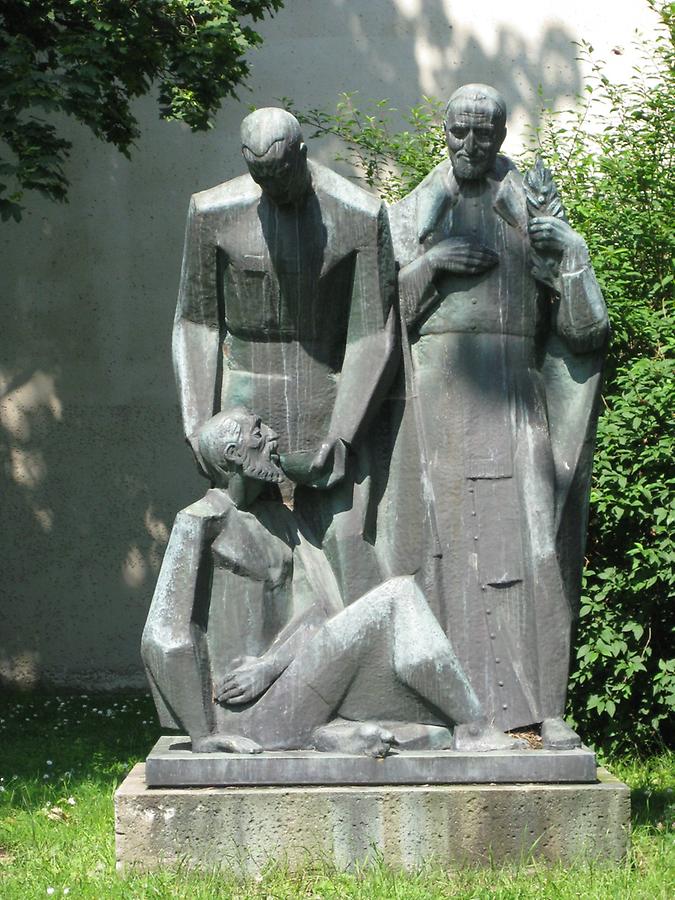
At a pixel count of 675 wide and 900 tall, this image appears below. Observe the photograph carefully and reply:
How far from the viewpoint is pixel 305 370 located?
176 inches

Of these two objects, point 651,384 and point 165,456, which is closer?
point 651,384

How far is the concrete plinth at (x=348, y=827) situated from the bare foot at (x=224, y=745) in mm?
148

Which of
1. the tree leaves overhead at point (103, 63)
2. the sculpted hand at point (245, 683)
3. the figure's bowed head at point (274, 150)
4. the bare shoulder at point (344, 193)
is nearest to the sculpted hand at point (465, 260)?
the bare shoulder at point (344, 193)

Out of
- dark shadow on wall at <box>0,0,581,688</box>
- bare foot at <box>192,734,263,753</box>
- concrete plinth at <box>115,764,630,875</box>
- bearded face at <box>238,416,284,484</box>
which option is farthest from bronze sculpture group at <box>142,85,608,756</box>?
dark shadow on wall at <box>0,0,581,688</box>

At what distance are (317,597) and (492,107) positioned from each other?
161cm

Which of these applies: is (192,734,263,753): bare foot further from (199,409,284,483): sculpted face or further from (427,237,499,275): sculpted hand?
(427,237,499,275): sculpted hand

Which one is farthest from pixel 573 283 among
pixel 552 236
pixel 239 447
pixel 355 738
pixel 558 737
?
pixel 355 738

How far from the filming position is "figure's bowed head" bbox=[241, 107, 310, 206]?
4.16 meters

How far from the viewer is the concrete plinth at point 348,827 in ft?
13.0

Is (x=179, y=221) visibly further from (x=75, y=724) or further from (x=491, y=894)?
(x=491, y=894)

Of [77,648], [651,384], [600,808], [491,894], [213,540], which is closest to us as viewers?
[491,894]

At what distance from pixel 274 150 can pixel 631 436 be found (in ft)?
9.71

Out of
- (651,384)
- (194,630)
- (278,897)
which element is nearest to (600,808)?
(278,897)

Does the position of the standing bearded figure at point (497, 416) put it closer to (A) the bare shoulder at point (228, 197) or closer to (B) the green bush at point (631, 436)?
(A) the bare shoulder at point (228, 197)
